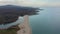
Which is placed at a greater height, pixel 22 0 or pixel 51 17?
pixel 22 0

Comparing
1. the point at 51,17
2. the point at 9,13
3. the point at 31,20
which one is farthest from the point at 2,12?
the point at 51,17

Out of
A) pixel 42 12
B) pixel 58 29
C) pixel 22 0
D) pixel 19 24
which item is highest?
pixel 22 0

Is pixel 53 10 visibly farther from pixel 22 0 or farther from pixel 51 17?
pixel 22 0

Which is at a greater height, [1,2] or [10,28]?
[1,2]

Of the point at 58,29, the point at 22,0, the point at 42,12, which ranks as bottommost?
the point at 58,29

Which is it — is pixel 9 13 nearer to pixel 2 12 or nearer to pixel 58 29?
pixel 2 12

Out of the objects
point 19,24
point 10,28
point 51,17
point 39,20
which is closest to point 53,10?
point 51,17
